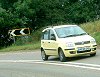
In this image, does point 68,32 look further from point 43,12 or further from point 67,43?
point 43,12

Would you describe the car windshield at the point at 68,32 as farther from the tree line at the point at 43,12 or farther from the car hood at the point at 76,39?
the tree line at the point at 43,12

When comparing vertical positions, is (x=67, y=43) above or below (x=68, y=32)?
below

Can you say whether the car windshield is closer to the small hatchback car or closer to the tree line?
the small hatchback car

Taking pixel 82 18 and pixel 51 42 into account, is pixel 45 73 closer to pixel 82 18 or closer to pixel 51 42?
pixel 51 42

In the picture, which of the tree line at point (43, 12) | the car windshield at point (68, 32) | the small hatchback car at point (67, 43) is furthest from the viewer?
the tree line at point (43, 12)

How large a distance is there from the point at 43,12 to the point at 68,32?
2328 cm

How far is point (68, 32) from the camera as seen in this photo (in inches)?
794

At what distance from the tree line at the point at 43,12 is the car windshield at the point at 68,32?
63.6 ft

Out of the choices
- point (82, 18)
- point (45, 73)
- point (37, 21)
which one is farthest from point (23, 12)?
A: point (45, 73)

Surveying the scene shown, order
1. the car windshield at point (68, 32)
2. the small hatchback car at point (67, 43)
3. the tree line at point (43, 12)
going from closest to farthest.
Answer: the small hatchback car at point (67, 43), the car windshield at point (68, 32), the tree line at point (43, 12)

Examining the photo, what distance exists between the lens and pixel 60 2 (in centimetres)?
4488

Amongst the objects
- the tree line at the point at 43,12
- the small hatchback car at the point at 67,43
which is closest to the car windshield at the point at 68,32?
the small hatchback car at the point at 67,43

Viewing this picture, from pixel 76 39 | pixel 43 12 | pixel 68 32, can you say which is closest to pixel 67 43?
pixel 76 39

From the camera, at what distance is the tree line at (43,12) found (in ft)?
132
